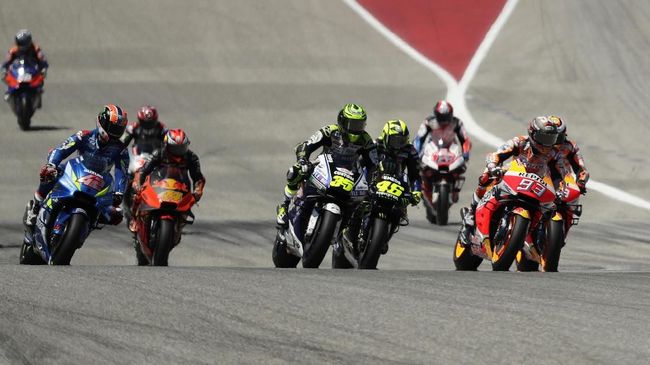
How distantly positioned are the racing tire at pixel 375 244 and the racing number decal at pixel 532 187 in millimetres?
1278

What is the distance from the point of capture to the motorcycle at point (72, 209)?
13.6 meters

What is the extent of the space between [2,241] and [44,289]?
844 cm

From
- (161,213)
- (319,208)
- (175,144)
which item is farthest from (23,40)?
(319,208)

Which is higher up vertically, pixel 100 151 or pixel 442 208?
pixel 100 151

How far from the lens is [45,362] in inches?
282

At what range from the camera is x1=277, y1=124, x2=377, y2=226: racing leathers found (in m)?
14.4

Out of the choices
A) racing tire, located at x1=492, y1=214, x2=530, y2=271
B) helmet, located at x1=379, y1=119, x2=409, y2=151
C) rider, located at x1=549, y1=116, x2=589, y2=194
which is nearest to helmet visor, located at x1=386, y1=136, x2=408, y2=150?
helmet, located at x1=379, y1=119, x2=409, y2=151

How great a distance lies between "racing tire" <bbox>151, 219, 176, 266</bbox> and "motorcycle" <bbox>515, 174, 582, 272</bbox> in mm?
3297

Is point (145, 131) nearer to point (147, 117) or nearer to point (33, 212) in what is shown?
point (147, 117)

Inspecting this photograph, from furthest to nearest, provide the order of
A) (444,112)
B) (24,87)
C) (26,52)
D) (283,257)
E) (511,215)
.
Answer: (26,52) → (24,87) → (444,112) → (283,257) → (511,215)

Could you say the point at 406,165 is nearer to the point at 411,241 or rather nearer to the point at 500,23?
the point at 411,241

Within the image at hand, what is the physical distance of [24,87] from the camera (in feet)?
83.9

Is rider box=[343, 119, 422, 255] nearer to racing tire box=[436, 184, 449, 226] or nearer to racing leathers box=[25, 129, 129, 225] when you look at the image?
racing leathers box=[25, 129, 129, 225]

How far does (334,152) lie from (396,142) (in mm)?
658
